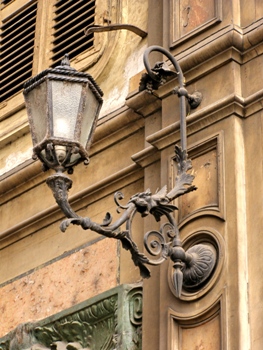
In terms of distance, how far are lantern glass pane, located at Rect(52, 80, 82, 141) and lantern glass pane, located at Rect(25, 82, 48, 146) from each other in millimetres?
64

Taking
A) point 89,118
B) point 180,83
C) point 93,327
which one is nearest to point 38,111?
point 89,118

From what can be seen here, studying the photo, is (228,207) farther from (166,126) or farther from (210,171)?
(166,126)

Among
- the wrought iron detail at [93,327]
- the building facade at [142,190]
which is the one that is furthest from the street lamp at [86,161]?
the wrought iron detail at [93,327]

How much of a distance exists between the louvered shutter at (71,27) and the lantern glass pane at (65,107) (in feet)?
8.73

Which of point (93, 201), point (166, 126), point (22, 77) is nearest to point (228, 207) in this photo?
point (166, 126)

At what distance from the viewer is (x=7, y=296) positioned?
9.27 m

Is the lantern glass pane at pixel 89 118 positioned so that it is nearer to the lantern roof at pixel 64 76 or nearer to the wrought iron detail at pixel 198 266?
the lantern roof at pixel 64 76

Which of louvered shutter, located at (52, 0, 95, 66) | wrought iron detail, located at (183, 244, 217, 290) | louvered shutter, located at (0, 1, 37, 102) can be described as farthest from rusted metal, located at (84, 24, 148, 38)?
wrought iron detail, located at (183, 244, 217, 290)

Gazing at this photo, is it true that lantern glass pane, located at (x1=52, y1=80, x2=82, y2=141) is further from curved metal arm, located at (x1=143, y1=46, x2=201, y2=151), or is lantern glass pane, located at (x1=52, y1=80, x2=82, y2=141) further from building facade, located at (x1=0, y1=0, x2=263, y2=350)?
building facade, located at (x1=0, y1=0, x2=263, y2=350)

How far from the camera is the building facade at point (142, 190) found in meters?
7.35

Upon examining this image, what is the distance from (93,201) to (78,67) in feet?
4.69

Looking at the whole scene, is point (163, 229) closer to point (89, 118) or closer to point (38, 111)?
point (89, 118)

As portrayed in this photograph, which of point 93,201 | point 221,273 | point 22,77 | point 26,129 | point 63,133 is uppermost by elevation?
point 22,77

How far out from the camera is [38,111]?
290 inches
